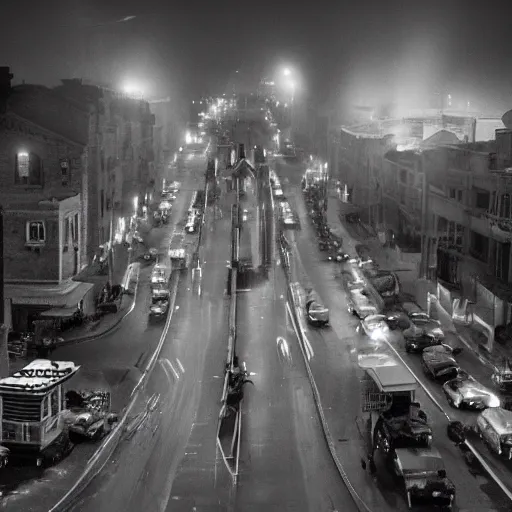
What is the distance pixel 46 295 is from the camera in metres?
36.0

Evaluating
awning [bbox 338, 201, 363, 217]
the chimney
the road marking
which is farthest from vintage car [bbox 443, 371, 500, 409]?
awning [bbox 338, 201, 363, 217]

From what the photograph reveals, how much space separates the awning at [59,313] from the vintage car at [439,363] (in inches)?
638

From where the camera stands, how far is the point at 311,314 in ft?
119

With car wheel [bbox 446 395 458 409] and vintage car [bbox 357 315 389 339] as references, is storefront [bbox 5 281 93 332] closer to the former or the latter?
vintage car [bbox 357 315 389 339]

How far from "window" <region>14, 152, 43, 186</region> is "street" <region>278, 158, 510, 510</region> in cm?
1570

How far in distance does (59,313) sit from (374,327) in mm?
14619

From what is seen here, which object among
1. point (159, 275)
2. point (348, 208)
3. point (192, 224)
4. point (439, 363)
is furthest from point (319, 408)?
point (348, 208)

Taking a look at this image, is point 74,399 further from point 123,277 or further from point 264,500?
point 123,277

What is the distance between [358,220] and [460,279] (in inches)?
960

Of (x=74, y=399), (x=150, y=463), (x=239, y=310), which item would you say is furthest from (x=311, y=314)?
(x=150, y=463)

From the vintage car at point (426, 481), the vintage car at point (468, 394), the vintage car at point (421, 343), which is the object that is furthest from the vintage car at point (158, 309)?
the vintage car at point (426, 481)

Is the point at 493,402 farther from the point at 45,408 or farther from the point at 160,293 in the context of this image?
the point at 160,293

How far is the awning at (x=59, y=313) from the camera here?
34688mm

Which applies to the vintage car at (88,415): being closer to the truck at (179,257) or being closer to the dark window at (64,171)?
the dark window at (64,171)
